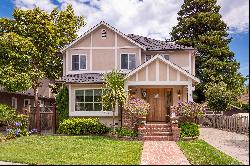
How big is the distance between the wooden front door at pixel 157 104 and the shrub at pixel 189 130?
175 inches

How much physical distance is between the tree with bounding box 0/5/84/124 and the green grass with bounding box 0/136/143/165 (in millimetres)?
12122

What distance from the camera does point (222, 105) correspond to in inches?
1302

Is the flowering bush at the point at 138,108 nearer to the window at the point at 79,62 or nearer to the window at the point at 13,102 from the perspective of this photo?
the window at the point at 79,62

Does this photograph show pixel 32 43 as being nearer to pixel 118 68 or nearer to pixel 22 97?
pixel 22 97

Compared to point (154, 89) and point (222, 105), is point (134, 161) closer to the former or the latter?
point (154, 89)

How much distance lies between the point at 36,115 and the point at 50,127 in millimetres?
1492

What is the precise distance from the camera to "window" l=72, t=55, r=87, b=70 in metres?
26.8

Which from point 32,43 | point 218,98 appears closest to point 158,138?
point 218,98

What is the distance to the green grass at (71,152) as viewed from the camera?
12680 mm

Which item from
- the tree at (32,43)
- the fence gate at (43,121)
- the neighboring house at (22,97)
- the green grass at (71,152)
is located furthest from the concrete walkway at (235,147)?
the neighboring house at (22,97)

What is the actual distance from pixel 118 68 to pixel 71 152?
12.4 meters

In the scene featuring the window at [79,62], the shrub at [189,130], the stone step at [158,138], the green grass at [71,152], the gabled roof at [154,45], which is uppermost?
the gabled roof at [154,45]

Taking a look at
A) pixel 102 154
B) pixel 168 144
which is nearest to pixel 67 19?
pixel 168 144

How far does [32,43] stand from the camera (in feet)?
103
